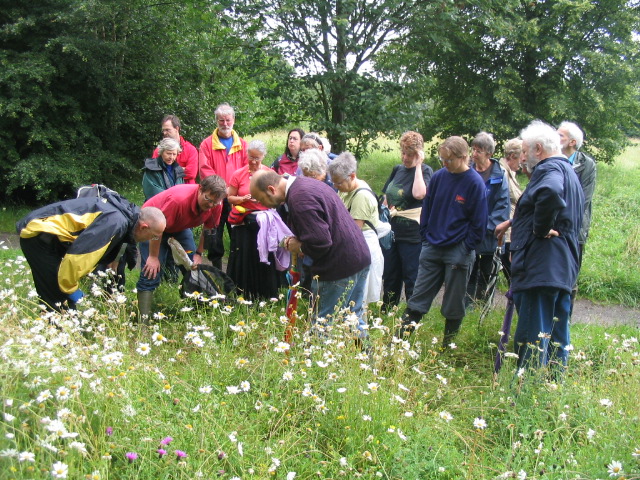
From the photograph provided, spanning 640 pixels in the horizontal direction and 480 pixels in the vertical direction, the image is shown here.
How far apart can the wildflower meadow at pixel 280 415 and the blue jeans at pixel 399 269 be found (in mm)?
2035

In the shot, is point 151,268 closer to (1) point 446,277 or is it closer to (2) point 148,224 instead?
(2) point 148,224

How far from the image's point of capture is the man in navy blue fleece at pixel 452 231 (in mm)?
4941

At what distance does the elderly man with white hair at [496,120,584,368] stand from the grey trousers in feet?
2.09

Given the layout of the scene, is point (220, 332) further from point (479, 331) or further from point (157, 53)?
point (157, 53)

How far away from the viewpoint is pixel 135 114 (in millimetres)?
12078

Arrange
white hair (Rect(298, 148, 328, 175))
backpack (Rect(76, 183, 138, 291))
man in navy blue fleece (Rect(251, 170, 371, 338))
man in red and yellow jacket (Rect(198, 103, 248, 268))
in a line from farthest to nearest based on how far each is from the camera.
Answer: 1. man in red and yellow jacket (Rect(198, 103, 248, 268))
2. white hair (Rect(298, 148, 328, 175))
3. backpack (Rect(76, 183, 138, 291))
4. man in navy blue fleece (Rect(251, 170, 371, 338))

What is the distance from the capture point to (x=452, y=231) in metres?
4.98

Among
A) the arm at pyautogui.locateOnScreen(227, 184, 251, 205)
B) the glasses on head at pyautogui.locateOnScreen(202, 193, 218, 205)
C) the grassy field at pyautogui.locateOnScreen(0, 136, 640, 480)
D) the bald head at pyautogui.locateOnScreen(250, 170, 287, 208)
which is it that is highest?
the bald head at pyautogui.locateOnScreen(250, 170, 287, 208)

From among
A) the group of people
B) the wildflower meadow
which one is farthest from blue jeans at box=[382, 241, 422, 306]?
the wildflower meadow

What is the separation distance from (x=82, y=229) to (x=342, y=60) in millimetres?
6211

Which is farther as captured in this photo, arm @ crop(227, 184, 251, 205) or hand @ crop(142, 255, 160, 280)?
arm @ crop(227, 184, 251, 205)

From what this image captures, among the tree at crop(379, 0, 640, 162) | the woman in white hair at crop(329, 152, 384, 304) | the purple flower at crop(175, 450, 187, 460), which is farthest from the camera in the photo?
the tree at crop(379, 0, 640, 162)

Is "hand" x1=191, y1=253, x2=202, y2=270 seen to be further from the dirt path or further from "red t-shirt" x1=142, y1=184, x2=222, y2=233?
the dirt path

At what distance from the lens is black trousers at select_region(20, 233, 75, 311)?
4352mm
